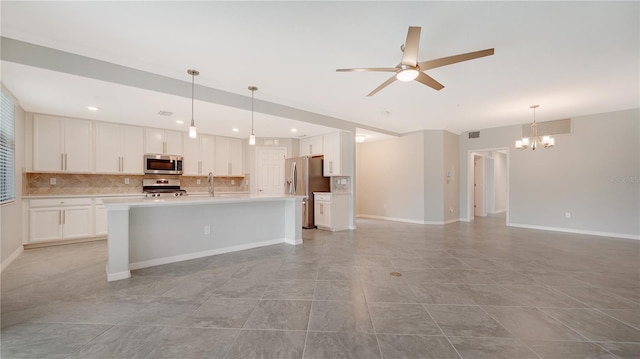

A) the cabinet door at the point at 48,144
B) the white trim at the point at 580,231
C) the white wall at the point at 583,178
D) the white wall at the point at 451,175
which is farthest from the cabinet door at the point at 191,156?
the white trim at the point at 580,231

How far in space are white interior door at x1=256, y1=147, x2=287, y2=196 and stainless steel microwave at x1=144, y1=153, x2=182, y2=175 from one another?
1915mm

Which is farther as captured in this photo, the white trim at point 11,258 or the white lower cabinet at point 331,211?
the white lower cabinet at point 331,211

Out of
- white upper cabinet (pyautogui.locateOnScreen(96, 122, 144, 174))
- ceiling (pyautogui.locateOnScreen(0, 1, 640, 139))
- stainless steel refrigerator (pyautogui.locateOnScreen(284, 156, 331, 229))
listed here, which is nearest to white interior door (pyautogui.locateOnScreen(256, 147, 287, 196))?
stainless steel refrigerator (pyautogui.locateOnScreen(284, 156, 331, 229))

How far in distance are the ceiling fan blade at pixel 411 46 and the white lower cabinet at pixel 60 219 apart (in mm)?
5848

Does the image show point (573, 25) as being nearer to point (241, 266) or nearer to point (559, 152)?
point (241, 266)

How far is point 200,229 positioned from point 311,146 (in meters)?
3.69

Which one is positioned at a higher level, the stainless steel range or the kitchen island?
the stainless steel range

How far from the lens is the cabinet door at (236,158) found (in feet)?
22.7

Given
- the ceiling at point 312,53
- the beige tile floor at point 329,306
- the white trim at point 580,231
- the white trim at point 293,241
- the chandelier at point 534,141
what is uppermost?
the ceiling at point 312,53

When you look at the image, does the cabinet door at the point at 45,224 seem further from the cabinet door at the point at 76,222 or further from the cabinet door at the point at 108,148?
the cabinet door at the point at 108,148

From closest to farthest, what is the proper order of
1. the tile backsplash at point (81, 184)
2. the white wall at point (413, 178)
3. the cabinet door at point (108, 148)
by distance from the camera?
the tile backsplash at point (81, 184) < the cabinet door at point (108, 148) < the white wall at point (413, 178)

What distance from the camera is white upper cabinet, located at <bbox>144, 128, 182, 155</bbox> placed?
5680 millimetres

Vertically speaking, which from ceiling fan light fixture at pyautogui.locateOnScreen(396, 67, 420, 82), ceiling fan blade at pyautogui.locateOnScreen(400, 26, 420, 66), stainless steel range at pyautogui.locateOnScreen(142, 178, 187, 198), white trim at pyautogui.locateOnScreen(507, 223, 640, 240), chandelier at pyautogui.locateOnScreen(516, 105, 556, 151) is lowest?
white trim at pyautogui.locateOnScreen(507, 223, 640, 240)

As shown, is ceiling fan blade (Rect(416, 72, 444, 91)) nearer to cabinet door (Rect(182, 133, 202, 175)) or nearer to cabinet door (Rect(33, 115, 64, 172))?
cabinet door (Rect(182, 133, 202, 175))
